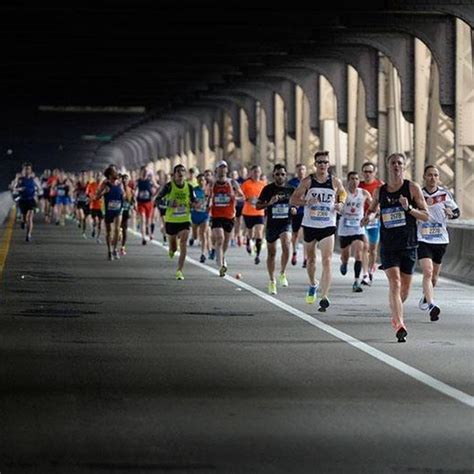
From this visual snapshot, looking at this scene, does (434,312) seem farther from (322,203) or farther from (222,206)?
(222,206)

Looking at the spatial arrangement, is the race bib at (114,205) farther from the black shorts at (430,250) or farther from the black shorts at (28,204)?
the black shorts at (430,250)

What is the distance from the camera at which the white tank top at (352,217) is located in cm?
2781

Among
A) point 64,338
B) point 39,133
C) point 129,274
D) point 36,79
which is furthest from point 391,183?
point 39,133

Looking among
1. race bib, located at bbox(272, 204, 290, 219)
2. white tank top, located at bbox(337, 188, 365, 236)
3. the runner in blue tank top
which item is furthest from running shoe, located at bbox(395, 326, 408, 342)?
the runner in blue tank top

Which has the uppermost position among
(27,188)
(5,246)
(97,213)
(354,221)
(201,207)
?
(27,188)

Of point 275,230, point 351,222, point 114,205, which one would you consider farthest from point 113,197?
point 275,230

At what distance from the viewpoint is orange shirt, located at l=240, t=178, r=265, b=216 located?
36.6 meters

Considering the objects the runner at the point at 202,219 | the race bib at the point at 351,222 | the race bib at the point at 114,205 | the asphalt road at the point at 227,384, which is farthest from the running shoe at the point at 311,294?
the race bib at the point at 114,205

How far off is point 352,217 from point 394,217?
30.1 feet

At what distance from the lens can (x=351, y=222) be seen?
27.9m

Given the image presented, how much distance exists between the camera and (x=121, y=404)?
12484 mm

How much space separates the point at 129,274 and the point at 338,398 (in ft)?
59.9

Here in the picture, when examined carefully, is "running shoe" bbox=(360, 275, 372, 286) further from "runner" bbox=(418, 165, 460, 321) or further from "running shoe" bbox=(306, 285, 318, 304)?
"runner" bbox=(418, 165, 460, 321)

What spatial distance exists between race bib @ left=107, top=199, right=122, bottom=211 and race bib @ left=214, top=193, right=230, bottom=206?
4883 mm
